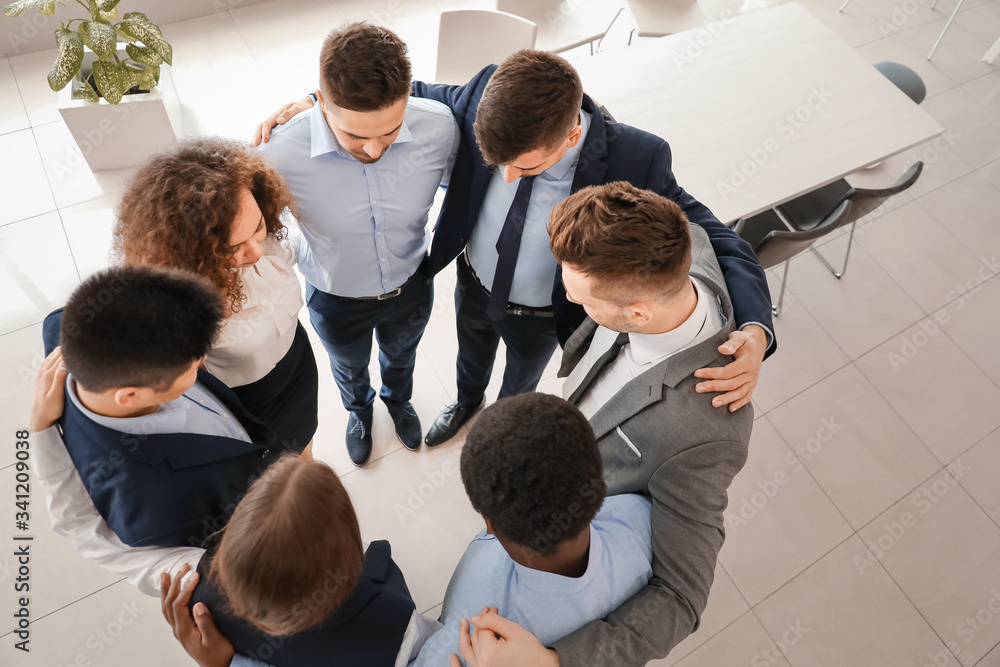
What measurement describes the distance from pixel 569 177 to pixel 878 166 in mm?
2212

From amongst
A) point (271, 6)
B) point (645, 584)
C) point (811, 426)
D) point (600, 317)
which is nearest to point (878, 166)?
point (811, 426)

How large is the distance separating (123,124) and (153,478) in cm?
265

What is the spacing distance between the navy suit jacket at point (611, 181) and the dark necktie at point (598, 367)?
0.26 meters

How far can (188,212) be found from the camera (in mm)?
1408

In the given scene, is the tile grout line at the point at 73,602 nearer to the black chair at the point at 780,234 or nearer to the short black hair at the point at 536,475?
the short black hair at the point at 536,475

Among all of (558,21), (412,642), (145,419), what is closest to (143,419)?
(145,419)

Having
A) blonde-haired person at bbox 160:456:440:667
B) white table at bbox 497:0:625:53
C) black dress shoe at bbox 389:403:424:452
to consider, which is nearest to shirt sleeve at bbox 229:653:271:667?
blonde-haired person at bbox 160:456:440:667

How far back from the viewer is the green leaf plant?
2.79 meters

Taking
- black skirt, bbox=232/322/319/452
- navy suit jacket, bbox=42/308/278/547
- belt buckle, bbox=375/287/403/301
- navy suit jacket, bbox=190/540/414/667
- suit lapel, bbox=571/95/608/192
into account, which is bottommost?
black skirt, bbox=232/322/319/452

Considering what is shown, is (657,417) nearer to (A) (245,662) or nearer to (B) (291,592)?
(B) (291,592)

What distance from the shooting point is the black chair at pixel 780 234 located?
2.45m

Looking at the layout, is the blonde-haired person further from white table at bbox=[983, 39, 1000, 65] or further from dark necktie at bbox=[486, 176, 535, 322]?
white table at bbox=[983, 39, 1000, 65]

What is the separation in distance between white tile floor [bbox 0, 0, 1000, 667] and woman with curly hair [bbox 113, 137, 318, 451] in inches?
41.4

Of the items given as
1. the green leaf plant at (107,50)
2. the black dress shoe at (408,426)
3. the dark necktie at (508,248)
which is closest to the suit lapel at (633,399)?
the dark necktie at (508,248)
